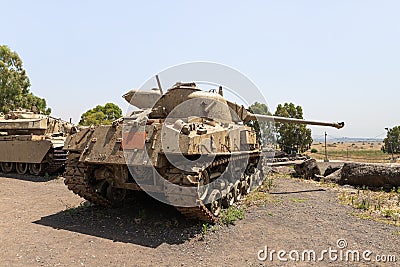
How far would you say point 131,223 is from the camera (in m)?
7.28

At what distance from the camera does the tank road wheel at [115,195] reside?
8.40 m

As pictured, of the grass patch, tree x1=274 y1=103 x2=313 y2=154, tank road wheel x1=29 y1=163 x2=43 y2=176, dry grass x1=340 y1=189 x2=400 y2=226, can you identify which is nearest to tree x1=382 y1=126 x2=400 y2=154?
tree x1=274 y1=103 x2=313 y2=154

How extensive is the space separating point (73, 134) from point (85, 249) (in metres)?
3.09

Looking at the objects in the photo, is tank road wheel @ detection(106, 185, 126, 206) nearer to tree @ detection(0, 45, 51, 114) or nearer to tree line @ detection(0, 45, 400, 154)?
tree line @ detection(0, 45, 400, 154)

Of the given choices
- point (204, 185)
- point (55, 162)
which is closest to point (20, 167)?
point (55, 162)

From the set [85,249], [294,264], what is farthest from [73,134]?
[294,264]

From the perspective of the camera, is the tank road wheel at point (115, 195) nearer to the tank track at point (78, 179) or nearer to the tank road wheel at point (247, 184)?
the tank track at point (78, 179)

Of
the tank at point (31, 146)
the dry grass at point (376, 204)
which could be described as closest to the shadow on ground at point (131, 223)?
the dry grass at point (376, 204)

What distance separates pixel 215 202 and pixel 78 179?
3064 millimetres

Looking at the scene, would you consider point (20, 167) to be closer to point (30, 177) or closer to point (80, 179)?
point (30, 177)

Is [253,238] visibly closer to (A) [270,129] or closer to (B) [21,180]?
(B) [21,180]

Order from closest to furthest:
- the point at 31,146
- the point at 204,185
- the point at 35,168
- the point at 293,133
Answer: the point at 204,185 < the point at 31,146 < the point at 35,168 < the point at 293,133

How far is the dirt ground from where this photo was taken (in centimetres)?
538

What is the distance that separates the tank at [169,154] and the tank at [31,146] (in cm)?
587
